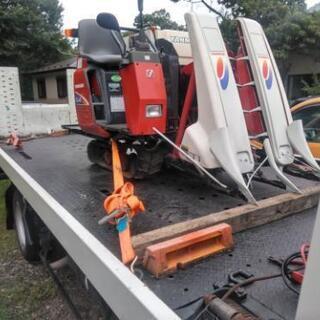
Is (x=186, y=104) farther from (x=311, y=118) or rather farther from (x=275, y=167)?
(x=311, y=118)

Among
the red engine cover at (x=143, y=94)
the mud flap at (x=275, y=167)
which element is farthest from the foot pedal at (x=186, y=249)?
the red engine cover at (x=143, y=94)

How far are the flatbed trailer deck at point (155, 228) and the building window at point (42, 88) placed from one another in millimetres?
29849

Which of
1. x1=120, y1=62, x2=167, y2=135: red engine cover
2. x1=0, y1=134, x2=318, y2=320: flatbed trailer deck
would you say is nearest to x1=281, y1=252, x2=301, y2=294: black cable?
x1=0, y1=134, x2=318, y2=320: flatbed trailer deck

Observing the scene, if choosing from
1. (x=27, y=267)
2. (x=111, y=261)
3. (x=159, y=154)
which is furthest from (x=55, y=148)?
(x=111, y=261)

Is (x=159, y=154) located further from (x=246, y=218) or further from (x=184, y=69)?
(x=246, y=218)

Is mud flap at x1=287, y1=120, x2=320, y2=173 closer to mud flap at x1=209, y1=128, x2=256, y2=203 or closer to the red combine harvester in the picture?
the red combine harvester

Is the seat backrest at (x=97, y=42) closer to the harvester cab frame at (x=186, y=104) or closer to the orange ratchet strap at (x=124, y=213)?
the harvester cab frame at (x=186, y=104)

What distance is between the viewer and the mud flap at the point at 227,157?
2428 millimetres

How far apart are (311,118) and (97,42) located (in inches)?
109

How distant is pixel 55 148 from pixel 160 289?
3.99m

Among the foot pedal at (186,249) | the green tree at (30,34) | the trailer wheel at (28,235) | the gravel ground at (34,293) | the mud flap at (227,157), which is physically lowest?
the gravel ground at (34,293)

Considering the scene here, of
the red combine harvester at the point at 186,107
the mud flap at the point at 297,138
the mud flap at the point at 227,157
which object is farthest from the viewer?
the mud flap at the point at 297,138

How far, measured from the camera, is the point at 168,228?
2111 mm

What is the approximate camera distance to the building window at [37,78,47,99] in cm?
3228
